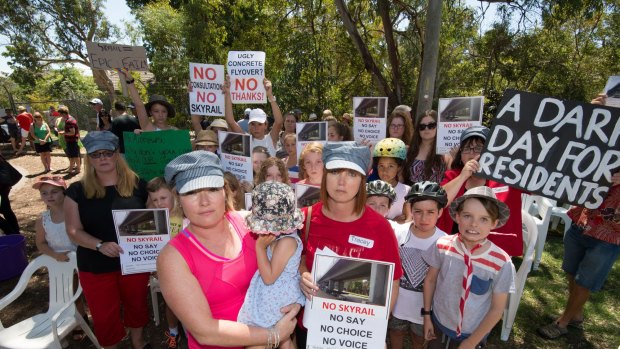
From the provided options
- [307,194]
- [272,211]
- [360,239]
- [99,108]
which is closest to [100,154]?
[307,194]

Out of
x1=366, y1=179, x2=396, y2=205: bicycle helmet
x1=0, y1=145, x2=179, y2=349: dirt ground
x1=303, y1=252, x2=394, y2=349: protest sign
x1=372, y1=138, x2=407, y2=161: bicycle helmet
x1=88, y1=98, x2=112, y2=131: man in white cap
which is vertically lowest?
x1=0, y1=145, x2=179, y2=349: dirt ground

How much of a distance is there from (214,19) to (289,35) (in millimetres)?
3266

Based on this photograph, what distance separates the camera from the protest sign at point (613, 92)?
317 cm

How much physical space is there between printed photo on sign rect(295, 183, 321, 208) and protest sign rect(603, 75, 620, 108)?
9.64 feet

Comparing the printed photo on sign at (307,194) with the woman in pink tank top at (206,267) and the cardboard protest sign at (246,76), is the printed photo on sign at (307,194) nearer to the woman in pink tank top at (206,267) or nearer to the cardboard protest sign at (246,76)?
the woman in pink tank top at (206,267)

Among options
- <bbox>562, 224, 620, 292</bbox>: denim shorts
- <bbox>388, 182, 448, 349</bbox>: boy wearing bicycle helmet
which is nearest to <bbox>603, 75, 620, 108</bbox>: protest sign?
<bbox>562, 224, 620, 292</bbox>: denim shorts

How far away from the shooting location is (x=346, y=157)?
6.61 ft

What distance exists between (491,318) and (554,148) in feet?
4.49

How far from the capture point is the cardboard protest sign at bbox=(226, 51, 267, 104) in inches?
216

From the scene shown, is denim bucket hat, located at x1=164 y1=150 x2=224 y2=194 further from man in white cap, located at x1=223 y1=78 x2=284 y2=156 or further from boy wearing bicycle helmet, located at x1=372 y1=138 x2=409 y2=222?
man in white cap, located at x1=223 y1=78 x2=284 y2=156

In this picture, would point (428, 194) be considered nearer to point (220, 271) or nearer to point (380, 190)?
point (380, 190)

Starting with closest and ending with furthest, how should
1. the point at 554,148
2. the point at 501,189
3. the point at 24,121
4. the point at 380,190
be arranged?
the point at 554,148 < the point at 380,190 < the point at 501,189 < the point at 24,121

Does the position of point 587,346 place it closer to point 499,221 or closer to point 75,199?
point 499,221

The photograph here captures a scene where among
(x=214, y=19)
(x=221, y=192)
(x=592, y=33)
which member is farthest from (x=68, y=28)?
(x=592, y=33)
